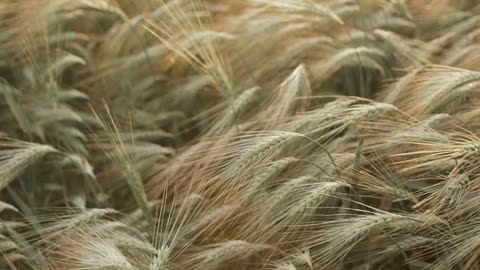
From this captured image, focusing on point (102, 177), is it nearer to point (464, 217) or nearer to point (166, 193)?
point (166, 193)

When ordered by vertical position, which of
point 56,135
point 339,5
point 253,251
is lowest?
point 253,251

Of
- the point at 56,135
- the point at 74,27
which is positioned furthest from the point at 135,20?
the point at 56,135

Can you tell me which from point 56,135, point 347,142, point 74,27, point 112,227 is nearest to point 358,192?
point 347,142

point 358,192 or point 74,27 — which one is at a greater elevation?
point 74,27

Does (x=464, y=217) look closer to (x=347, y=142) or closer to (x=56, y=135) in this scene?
(x=347, y=142)

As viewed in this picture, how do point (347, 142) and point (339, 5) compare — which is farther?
point (339, 5)

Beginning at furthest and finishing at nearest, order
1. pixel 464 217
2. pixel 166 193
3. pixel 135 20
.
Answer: pixel 135 20 < pixel 166 193 < pixel 464 217

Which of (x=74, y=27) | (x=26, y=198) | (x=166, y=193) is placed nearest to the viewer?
(x=166, y=193)
